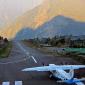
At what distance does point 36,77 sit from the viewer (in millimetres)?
41625

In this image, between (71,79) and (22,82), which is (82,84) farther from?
(22,82)

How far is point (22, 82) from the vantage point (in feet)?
125

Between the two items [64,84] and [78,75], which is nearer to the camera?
[64,84]

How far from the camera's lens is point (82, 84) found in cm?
3559

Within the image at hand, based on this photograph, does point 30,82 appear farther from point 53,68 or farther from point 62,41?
point 62,41

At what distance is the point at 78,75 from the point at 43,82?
234 inches

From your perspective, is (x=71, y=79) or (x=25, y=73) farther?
(x=25, y=73)

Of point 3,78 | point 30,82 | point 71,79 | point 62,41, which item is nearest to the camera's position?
point 71,79

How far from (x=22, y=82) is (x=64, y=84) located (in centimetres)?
501

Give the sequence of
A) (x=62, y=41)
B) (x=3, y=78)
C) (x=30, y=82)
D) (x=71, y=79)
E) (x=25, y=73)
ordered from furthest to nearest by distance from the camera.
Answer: (x=62, y=41)
(x=25, y=73)
(x=3, y=78)
(x=30, y=82)
(x=71, y=79)

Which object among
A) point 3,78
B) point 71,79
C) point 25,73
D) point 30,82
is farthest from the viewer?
point 25,73

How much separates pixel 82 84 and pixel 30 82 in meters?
5.81

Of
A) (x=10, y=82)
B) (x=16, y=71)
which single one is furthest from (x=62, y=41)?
(x=10, y=82)

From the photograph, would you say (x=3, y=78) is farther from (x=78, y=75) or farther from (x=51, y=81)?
(x=78, y=75)
